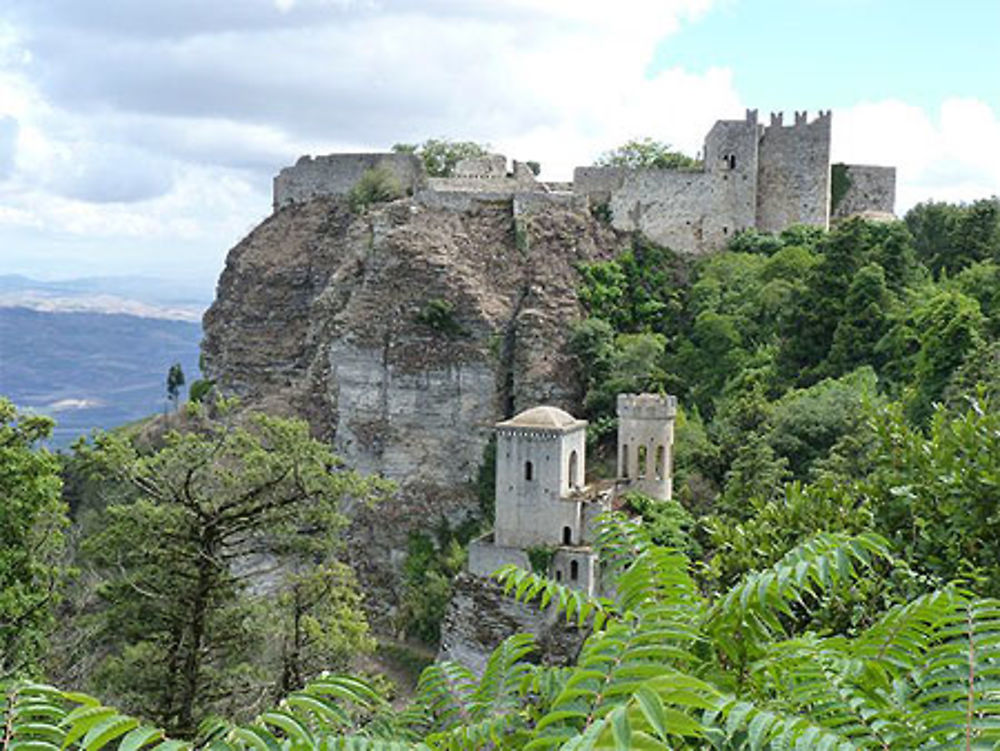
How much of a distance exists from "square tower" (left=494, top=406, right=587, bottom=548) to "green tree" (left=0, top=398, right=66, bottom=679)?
56.5 ft

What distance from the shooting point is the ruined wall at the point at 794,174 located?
52062 mm

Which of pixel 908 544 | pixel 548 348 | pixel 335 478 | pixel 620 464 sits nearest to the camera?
pixel 908 544

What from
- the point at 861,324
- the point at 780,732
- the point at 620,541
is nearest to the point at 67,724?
the point at 780,732

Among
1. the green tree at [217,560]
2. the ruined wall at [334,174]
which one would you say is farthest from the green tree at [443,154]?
the green tree at [217,560]

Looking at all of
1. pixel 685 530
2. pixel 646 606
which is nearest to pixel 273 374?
pixel 685 530

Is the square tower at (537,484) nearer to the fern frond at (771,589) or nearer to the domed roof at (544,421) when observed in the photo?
the domed roof at (544,421)

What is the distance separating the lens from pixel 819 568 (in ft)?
17.4

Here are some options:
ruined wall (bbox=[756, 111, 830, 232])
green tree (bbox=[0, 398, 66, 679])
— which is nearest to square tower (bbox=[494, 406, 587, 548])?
green tree (bbox=[0, 398, 66, 679])

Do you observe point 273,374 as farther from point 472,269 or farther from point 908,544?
point 908,544

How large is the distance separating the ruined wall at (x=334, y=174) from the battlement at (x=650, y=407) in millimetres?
21388

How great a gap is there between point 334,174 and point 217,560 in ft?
139

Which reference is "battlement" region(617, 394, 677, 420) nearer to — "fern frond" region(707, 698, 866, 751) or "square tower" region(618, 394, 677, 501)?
"square tower" region(618, 394, 677, 501)

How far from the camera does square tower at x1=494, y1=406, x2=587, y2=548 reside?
113 ft

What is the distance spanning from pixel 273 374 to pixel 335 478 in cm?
3259
